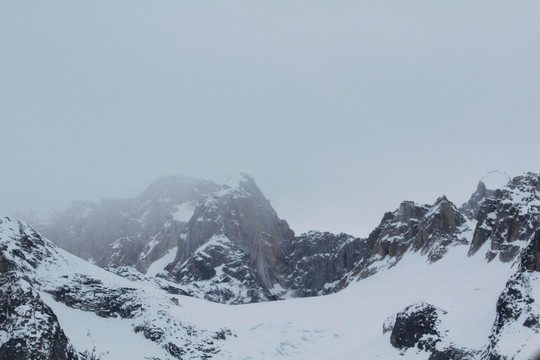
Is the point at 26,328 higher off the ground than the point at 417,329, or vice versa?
the point at 417,329

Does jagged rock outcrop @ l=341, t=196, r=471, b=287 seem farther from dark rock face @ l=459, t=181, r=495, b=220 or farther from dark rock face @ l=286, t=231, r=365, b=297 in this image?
dark rock face @ l=286, t=231, r=365, b=297

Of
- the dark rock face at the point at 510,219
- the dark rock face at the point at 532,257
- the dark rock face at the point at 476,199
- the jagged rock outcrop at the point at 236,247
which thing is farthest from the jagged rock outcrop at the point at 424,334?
the dark rock face at the point at 476,199

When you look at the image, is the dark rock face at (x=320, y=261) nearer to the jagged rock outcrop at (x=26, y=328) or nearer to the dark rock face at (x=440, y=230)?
the dark rock face at (x=440, y=230)

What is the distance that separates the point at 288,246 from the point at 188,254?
34.5 m

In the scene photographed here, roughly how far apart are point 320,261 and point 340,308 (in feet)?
324

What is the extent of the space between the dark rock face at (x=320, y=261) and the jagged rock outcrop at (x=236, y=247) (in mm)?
3941

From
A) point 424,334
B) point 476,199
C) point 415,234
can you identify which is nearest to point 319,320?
point 424,334

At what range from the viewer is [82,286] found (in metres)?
48.9

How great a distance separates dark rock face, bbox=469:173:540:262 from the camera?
61594 millimetres

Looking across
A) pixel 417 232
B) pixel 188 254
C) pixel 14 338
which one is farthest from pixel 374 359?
pixel 188 254

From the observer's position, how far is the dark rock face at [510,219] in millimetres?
61594

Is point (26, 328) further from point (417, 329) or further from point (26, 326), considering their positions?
point (417, 329)

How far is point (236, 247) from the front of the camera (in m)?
147

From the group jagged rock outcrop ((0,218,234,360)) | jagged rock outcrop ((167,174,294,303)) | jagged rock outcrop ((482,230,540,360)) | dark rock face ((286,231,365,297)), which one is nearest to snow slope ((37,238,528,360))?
jagged rock outcrop ((0,218,234,360))
